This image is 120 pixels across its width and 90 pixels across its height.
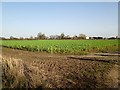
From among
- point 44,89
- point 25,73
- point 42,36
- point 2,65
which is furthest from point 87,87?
point 42,36

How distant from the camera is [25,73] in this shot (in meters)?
11.1

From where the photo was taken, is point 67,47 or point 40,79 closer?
point 40,79

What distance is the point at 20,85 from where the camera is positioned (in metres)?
10.6

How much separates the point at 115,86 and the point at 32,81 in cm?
372

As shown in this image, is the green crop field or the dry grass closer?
the dry grass

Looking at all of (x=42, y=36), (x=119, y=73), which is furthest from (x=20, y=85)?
(x=42, y=36)

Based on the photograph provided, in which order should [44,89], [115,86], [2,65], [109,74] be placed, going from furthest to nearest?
[109,74] < [2,65] < [115,86] < [44,89]

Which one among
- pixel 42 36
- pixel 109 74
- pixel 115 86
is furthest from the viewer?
pixel 42 36

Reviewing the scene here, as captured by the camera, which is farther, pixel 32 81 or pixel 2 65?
pixel 2 65

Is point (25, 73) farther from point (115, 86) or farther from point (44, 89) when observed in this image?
point (115, 86)

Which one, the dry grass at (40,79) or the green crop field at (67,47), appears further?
the green crop field at (67,47)

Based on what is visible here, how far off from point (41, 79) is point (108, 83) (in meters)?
3.21

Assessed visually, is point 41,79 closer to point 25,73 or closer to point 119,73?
point 25,73

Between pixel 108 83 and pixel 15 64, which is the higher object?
pixel 15 64
